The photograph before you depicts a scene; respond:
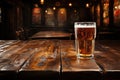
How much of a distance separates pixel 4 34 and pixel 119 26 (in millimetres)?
6091

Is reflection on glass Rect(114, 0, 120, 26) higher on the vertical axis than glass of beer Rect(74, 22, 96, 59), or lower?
higher

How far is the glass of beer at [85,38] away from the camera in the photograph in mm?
1380

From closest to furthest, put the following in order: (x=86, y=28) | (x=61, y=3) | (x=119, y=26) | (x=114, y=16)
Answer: (x=86, y=28)
(x=119, y=26)
(x=114, y=16)
(x=61, y=3)

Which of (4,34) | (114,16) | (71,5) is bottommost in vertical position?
(4,34)

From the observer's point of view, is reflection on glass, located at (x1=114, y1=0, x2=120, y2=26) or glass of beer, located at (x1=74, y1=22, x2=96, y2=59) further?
reflection on glass, located at (x1=114, y1=0, x2=120, y2=26)

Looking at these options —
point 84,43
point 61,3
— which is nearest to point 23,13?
point 61,3

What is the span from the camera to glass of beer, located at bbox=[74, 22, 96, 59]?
1380 mm

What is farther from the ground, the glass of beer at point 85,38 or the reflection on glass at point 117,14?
the reflection on glass at point 117,14

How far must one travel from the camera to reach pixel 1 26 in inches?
434

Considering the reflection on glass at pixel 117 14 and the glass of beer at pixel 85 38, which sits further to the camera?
the reflection on glass at pixel 117 14

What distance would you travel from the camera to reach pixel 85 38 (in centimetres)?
140

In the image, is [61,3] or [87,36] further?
[61,3]

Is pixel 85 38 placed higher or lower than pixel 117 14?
lower
